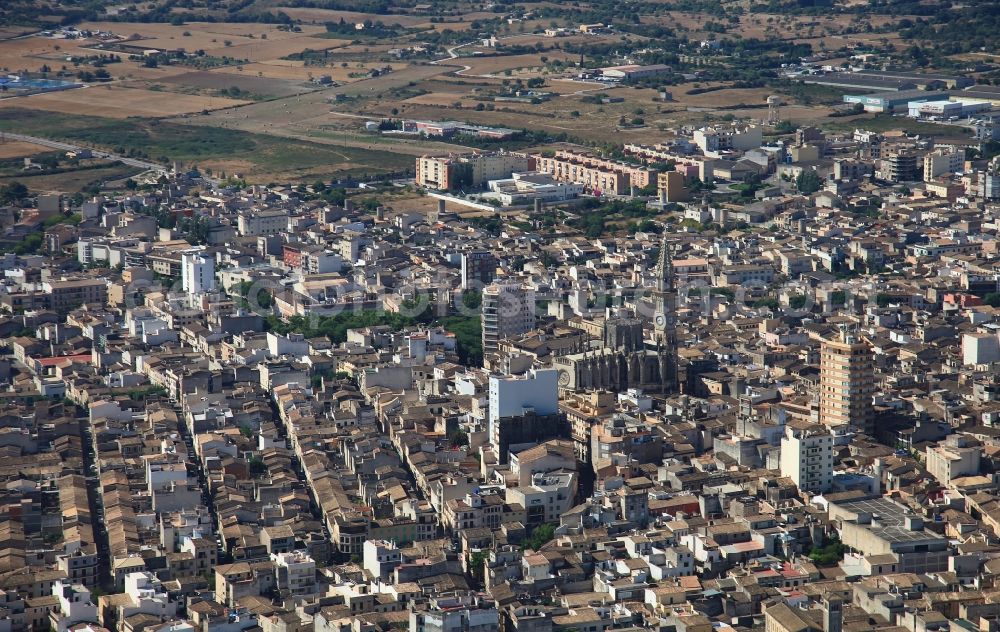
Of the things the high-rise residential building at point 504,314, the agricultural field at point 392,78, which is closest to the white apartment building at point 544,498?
the high-rise residential building at point 504,314

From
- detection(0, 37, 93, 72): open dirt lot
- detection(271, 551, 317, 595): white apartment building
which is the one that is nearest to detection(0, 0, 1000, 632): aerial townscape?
detection(271, 551, 317, 595): white apartment building

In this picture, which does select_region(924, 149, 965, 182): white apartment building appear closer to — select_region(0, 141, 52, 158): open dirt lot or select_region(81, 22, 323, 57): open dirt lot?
select_region(0, 141, 52, 158): open dirt lot

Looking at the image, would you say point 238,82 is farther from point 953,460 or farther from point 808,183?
point 953,460

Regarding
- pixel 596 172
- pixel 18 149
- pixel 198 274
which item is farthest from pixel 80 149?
pixel 198 274

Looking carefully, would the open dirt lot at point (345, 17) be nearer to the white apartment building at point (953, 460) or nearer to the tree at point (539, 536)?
the white apartment building at point (953, 460)

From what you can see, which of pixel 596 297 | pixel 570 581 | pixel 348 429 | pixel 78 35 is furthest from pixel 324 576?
pixel 78 35
